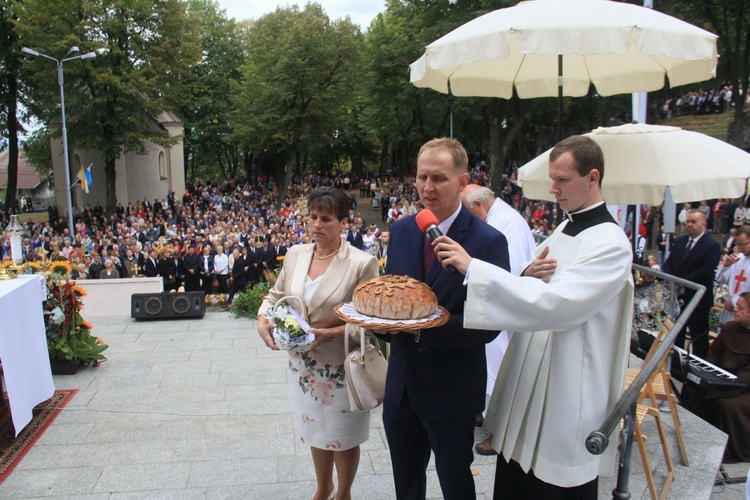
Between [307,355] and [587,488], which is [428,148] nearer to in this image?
[307,355]

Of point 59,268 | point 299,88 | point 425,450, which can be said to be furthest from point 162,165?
point 425,450

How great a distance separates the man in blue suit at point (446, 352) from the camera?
2.49 meters

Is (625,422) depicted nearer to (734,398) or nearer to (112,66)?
(734,398)

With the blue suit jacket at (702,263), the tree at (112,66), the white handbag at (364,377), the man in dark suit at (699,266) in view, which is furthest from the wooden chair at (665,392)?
the tree at (112,66)

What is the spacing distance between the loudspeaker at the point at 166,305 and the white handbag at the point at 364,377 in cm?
695

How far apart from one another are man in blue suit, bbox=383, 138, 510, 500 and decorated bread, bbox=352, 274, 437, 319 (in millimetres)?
191

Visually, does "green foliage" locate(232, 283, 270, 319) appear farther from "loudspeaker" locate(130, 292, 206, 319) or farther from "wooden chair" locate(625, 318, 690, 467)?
"wooden chair" locate(625, 318, 690, 467)

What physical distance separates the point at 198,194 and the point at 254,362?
30.6m

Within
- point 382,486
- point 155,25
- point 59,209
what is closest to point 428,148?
point 382,486

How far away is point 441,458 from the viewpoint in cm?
259

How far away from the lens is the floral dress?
3268 mm

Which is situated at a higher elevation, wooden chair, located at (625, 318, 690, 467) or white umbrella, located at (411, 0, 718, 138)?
white umbrella, located at (411, 0, 718, 138)

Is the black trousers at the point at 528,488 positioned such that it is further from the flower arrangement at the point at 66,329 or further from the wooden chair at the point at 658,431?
the flower arrangement at the point at 66,329

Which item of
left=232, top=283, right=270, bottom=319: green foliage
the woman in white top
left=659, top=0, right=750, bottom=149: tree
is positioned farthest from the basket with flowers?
left=659, top=0, right=750, bottom=149: tree
